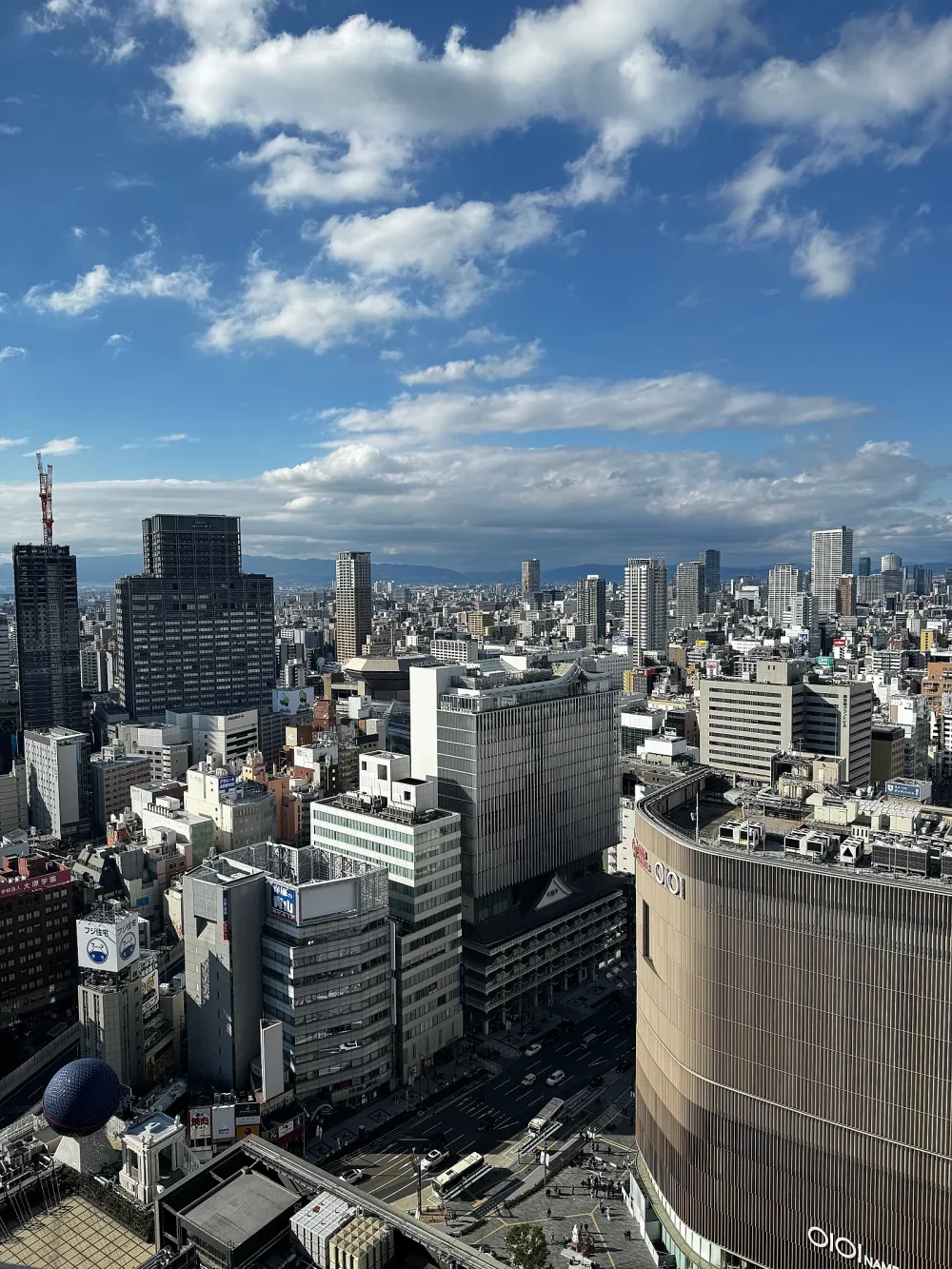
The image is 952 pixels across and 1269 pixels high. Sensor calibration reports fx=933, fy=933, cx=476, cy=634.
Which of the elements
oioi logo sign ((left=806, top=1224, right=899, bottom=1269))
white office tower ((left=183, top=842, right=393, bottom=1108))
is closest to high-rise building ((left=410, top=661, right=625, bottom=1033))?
white office tower ((left=183, top=842, right=393, bottom=1108))

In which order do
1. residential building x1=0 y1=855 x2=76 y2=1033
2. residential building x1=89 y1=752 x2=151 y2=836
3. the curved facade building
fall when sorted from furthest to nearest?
1. residential building x1=89 y1=752 x2=151 y2=836
2. residential building x1=0 y1=855 x2=76 y2=1033
3. the curved facade building

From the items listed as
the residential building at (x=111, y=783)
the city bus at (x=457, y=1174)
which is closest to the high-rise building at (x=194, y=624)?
the residential building at (x=111, y=783)

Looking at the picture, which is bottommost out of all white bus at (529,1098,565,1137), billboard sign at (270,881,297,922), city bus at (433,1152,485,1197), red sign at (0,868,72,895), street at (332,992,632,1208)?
street at (332,992,632,1208)

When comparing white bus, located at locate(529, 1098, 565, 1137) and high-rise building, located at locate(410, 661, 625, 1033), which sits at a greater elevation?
high-rise building, located at locate(410, 661, 625, 1033)

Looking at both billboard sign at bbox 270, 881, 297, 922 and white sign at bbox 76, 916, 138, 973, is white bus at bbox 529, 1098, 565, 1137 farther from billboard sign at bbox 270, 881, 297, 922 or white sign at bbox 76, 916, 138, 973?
white sign at bbox 76, 916, 138, 973

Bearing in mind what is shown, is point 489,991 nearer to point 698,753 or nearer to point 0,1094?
point 0,1094

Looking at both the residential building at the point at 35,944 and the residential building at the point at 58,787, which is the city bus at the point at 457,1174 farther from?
the residential building at the point at 58,787

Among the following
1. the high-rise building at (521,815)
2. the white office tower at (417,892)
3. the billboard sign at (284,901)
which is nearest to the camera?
the billboard sign at (284,901)
